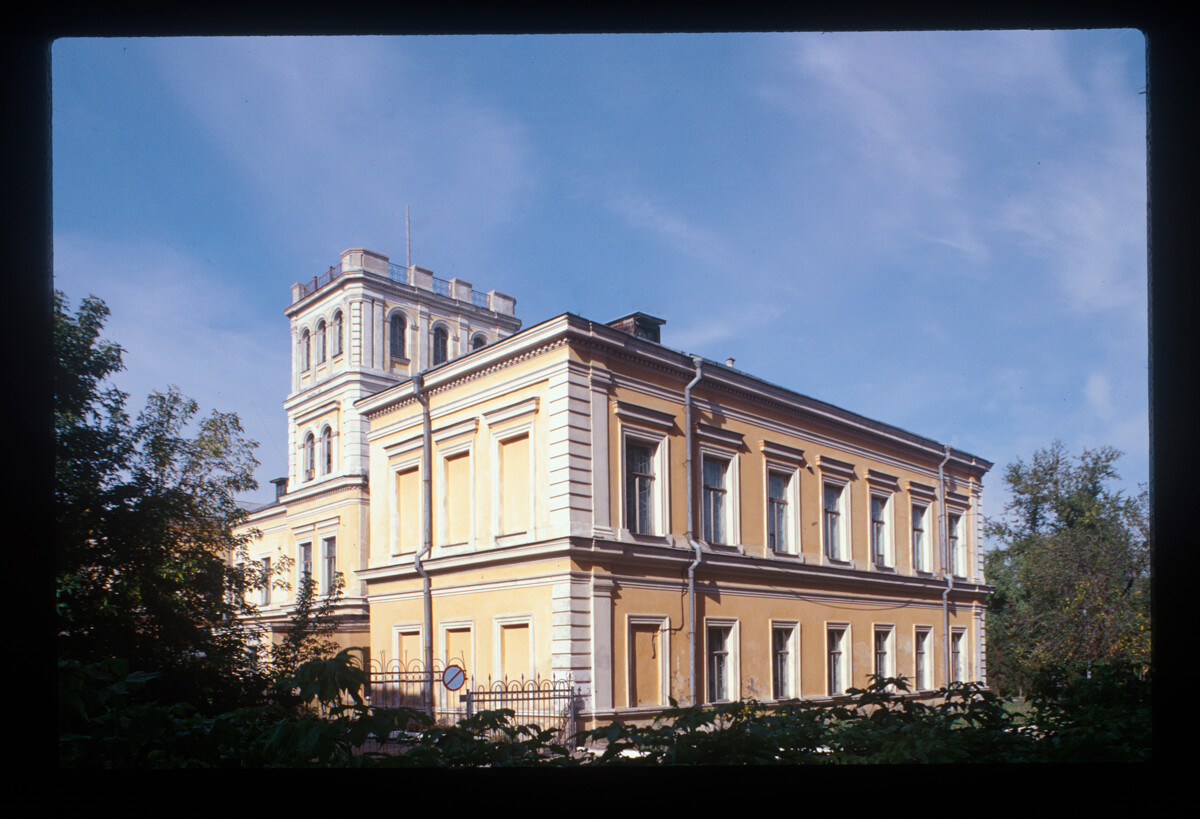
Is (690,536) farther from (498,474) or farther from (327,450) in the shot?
(327,450)

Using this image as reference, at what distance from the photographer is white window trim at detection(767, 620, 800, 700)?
148 inches

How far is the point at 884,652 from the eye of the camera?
156 inches

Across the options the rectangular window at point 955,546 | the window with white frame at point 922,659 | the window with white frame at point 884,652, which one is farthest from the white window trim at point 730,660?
the rectangular window at point 955,546

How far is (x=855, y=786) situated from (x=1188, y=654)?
0.98 meters

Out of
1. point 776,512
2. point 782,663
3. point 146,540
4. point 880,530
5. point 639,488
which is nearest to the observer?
point 146,540

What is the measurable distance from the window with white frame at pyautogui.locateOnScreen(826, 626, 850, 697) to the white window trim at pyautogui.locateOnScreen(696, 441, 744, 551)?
0.59 m

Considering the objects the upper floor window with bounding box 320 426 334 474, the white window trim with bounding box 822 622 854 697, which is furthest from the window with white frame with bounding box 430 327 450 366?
the white window trim with bounding box 822 622 854 697

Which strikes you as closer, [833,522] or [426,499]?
[426,499]

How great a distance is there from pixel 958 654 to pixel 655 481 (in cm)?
154

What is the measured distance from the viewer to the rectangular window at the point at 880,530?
415 cm

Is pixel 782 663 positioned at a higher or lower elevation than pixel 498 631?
lower

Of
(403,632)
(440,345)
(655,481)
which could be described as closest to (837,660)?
(655,481)

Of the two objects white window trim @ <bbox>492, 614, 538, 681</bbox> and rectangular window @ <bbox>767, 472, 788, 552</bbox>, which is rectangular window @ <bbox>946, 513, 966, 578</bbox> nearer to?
rectangular window @ <bbox>767, 472, 788, 552</bbox>

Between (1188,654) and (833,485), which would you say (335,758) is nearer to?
(1188,654)
